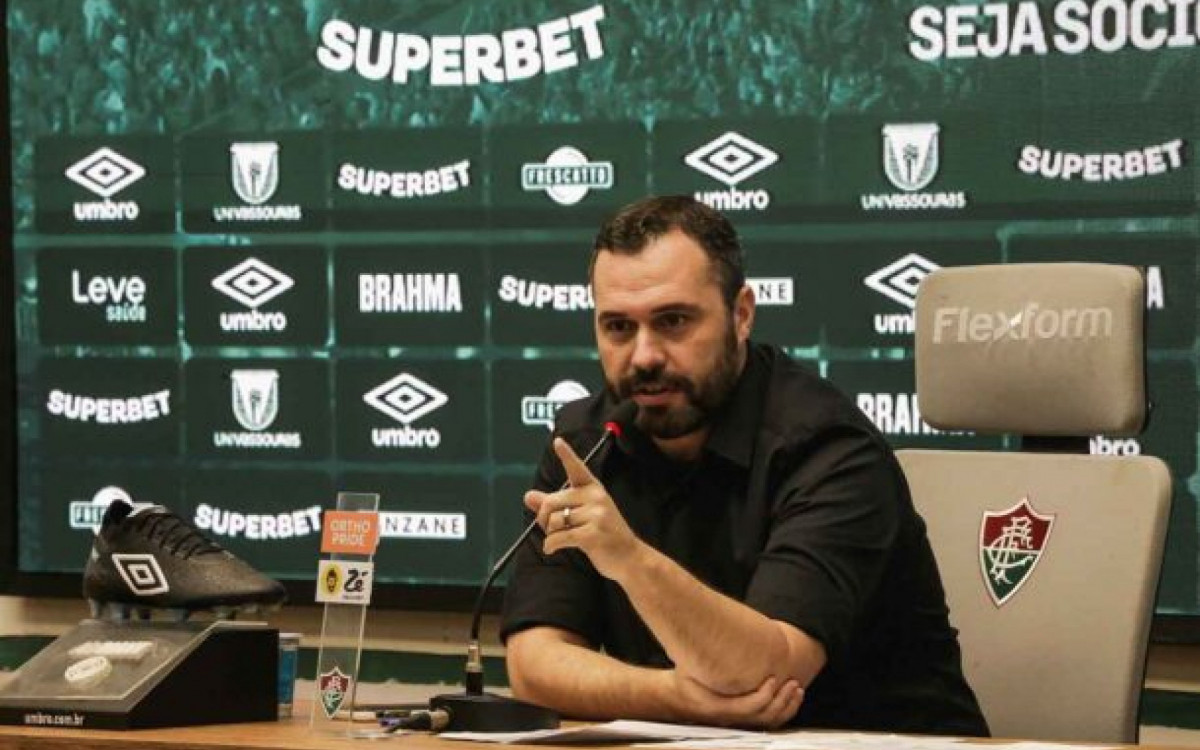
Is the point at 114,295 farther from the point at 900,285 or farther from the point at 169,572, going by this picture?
the point at 169,572

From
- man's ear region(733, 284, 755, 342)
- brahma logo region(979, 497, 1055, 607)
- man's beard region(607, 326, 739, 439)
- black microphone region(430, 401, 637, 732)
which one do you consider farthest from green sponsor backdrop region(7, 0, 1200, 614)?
black microphone region(430, 401, 637, 732)

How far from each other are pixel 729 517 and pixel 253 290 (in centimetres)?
176

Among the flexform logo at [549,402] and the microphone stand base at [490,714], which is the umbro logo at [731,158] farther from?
the microphone stand base at [490,714]

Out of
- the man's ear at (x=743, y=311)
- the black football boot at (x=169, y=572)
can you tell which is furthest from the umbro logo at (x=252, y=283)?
the black football boot at (x=169, y=572)

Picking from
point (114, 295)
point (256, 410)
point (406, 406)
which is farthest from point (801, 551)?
point (114, 295)

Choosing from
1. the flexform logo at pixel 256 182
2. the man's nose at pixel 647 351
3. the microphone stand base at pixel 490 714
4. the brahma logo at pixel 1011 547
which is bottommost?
the microphone stand base at pixel 490 714

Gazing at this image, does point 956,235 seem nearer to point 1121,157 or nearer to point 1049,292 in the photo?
point 1121,157

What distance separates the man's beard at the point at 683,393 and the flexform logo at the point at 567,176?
4.03ft

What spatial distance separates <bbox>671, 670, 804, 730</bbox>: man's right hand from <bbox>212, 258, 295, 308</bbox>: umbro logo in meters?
2.01

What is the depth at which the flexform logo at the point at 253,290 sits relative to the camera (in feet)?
14.4

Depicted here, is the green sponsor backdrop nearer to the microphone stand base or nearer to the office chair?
the office chair

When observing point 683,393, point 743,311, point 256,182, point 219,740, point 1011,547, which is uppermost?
point 256,182

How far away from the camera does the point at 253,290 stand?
442 centimetres

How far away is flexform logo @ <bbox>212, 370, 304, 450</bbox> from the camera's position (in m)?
4.41
